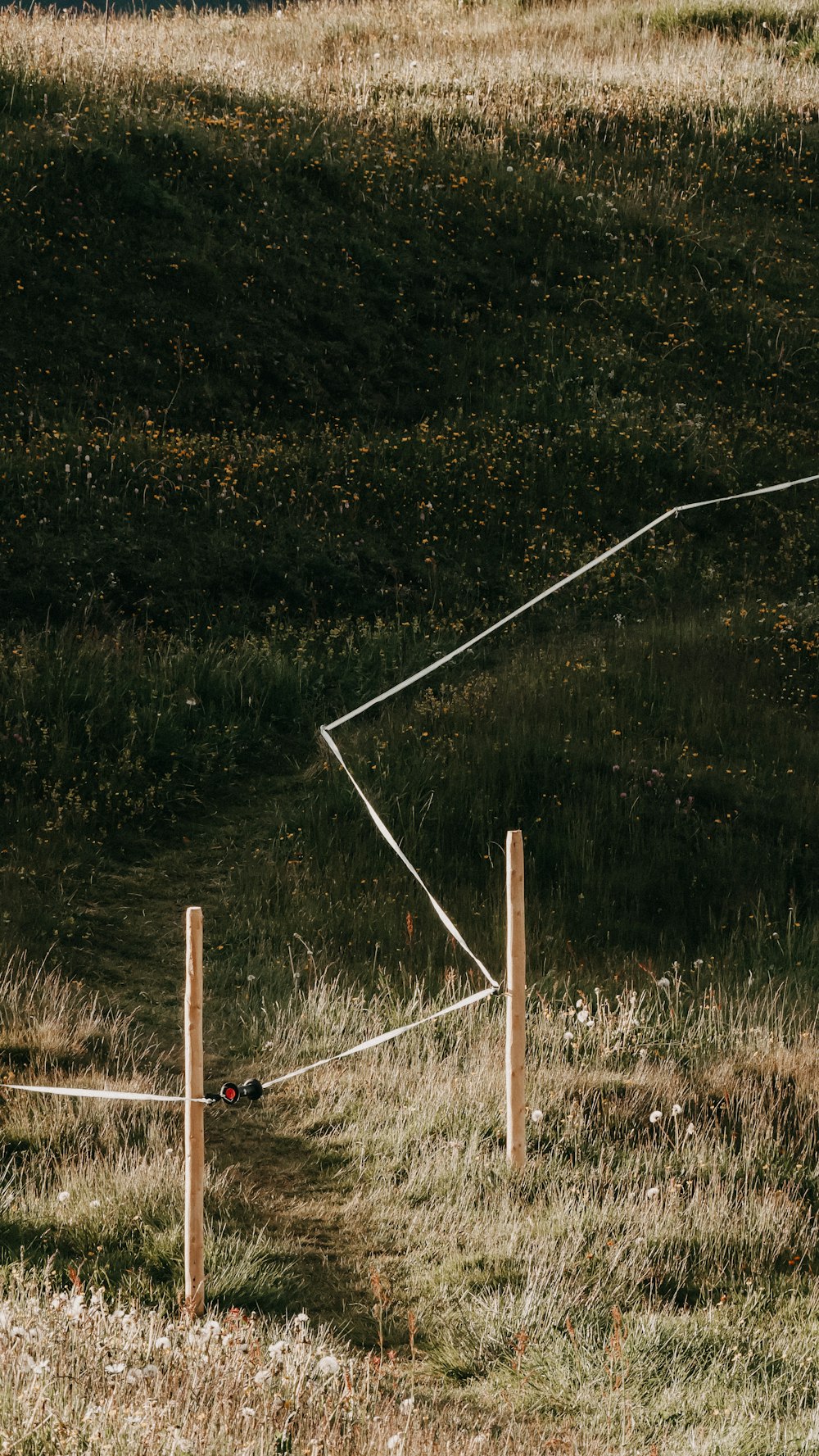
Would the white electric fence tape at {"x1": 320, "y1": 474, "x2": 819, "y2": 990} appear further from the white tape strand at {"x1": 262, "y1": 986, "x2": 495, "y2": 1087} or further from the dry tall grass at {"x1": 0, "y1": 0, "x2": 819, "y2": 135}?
the dry tall grass at {"x1": 0, "y1": 0, "x2": 819, "y2": 135}

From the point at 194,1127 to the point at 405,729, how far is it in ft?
20.2

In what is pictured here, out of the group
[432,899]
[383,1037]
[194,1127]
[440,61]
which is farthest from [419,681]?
[440,61]

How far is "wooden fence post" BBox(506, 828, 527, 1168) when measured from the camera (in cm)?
546

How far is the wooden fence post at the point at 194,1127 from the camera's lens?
4605 millimetres

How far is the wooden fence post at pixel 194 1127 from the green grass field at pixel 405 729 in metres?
0.13

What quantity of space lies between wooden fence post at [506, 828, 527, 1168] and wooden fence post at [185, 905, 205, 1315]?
127 cm

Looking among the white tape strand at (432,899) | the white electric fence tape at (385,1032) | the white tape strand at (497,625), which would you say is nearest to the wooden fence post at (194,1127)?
the white electric fence tape at (385,1032)

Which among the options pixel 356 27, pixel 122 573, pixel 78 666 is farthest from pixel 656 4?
pixel 78 666

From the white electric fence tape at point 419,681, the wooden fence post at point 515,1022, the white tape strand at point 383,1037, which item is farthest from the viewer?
the white electric fence tape at point 419,681

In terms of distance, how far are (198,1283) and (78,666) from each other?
6.69 m

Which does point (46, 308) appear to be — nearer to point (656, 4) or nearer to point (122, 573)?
point (122, 573)

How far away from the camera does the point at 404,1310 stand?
488 centimetres

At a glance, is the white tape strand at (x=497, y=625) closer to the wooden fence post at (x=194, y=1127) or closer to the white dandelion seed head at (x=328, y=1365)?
the wooden fence post at (x=194, y=1127)

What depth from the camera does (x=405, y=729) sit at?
10.7m
